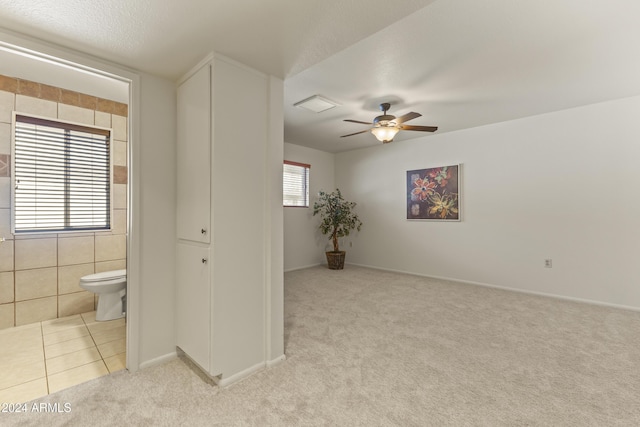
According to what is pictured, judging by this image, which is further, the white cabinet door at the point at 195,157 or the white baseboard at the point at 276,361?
the white baseboard at the point at 276,361

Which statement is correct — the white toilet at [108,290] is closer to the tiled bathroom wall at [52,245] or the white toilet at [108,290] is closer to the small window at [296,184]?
the tiled bathroom wall at [52,245]

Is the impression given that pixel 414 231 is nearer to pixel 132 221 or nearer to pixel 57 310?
pixel 132 221

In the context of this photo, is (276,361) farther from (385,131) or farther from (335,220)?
(335,220)

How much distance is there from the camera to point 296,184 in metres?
5.63

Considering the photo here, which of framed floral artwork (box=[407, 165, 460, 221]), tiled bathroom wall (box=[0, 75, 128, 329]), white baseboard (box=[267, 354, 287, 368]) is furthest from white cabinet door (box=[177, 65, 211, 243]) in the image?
framed floral artwork (box=[407, 165, 460, 221])

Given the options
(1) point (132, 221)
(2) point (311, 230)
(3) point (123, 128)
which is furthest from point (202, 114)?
(2) point (311, 230)

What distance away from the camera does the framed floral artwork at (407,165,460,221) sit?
4660 mm

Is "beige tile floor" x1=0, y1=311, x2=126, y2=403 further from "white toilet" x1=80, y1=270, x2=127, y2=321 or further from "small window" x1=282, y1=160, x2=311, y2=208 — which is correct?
"small window" x1=282, y1=160, x2=311, y2=208

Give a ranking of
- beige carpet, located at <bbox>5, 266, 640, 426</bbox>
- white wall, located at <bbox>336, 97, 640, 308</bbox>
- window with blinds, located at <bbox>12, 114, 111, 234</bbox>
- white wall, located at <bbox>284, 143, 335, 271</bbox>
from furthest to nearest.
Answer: white wall, located at <bbox>284, 143, 335, 271</bbox>
white wall, located at <bbox>336, 97, 640, 308</bbox>
window with blinds, located at <bbox>12, 114, 111, 234</bbox>
beige carpet, located at <bbox>5, 266, 640, 426</bbox>

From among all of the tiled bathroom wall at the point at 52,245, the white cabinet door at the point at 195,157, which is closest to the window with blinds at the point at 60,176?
the tiled bathroom wall at the point at 52,245

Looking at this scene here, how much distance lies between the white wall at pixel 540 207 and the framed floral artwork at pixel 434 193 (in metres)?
A: 0.12

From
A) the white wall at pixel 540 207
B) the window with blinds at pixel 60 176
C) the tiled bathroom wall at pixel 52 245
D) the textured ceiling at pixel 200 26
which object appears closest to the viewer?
the textured ceiling at pixel 200 26

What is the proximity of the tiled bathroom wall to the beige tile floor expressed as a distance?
0.20 metres

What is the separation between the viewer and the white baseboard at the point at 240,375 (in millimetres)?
1856
